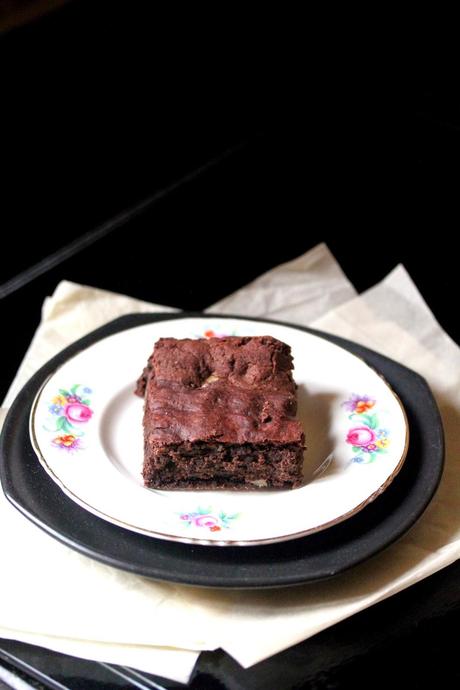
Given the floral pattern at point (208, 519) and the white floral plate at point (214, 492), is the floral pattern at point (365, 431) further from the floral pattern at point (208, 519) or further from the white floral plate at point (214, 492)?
the floral pattern at point (208, 519)

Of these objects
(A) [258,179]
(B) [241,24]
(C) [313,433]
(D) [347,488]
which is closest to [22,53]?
(B) [241,24]

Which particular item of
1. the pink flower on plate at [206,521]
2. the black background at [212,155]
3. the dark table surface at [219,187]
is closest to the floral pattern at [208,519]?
the pink flower on plate at [206,521]

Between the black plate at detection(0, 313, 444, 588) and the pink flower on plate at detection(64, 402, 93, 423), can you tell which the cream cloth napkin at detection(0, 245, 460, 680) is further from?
the pink flower on plate at detection(64, 402, 93, 423)

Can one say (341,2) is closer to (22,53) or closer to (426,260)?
(22,53)

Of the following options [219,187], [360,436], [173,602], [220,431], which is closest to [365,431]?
[360,436]

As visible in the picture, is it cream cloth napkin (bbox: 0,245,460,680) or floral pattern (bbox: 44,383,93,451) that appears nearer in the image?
cream cloth napkin (bbox: 0,245,460,680)

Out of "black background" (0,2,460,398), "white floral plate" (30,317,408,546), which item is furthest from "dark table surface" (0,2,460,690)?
"white floral plate" (30,317,408,546)

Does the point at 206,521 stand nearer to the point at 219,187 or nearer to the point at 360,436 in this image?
the point at 360,436
